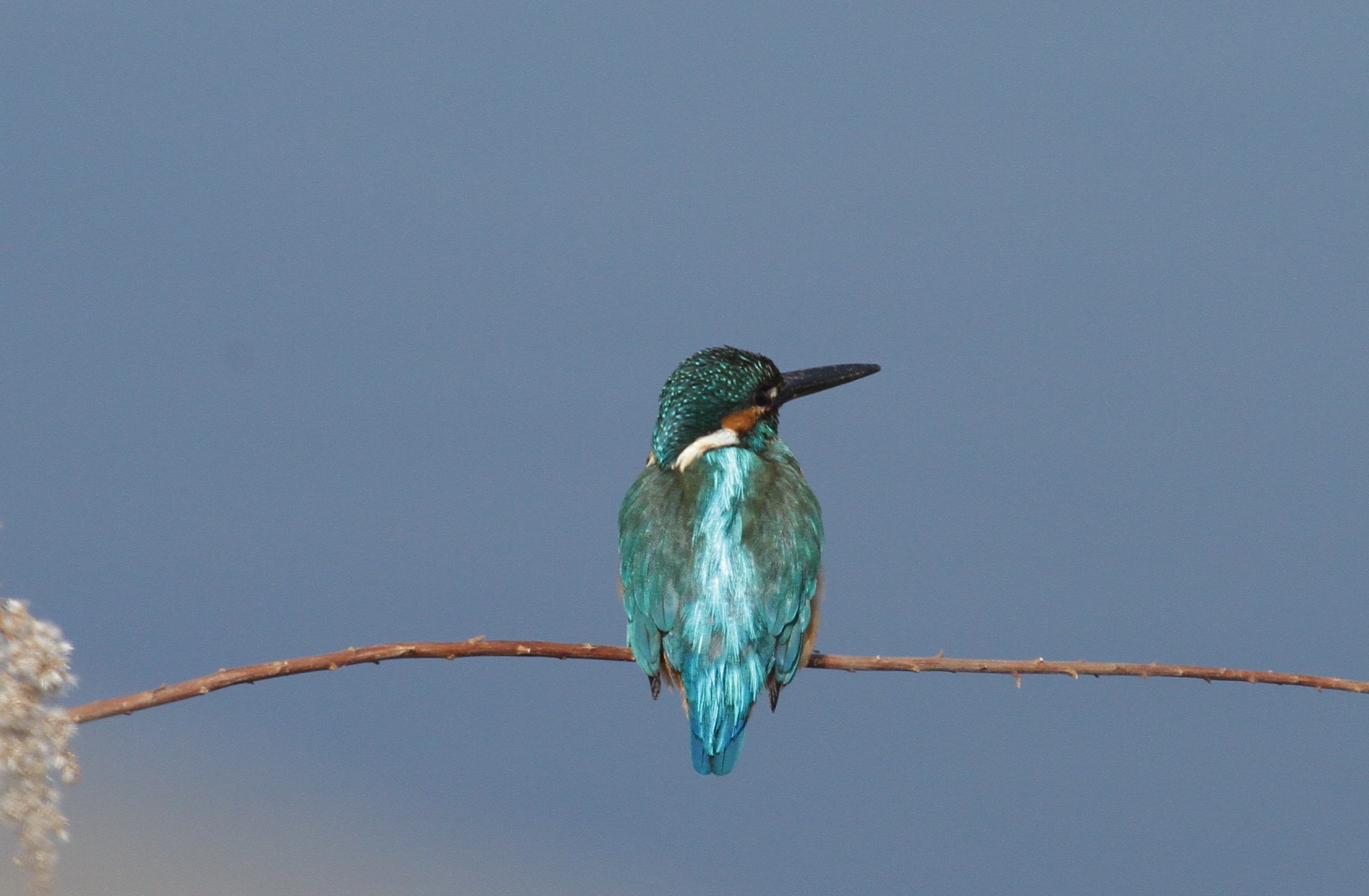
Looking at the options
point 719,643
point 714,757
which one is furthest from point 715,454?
point 714,757

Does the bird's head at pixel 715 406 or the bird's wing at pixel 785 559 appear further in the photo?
the bird's head at pixel 715 406

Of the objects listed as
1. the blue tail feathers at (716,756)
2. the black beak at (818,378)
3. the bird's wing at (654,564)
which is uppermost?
the black beak at (818,378)

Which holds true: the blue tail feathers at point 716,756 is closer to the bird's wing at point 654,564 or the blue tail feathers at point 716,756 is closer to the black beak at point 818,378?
the bird's wing at point 654,564

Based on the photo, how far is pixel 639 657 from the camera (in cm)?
293

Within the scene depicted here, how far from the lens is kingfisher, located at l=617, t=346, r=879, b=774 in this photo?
2.80 m

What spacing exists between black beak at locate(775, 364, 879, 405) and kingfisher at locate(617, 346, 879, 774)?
Answer: 28 cm

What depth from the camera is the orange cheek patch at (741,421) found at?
3.28 meters

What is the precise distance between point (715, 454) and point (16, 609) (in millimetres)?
1757

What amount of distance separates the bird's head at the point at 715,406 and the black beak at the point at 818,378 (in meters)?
0.08

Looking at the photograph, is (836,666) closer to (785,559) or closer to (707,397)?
(785,559)

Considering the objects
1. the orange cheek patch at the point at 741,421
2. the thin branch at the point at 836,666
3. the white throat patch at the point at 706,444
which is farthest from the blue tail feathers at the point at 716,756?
the orange cheek patch at the point at 741,421

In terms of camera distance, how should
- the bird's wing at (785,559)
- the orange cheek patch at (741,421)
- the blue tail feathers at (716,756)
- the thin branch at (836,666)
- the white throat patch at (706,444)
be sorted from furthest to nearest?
the orange cheek patch at (741,421), the white throat patch at (706,444), the bird's wing at (785,559), the blue tail feathers at (716,756), the thin branch at (836,666)

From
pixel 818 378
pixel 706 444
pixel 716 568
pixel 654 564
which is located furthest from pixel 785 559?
pixel 818 378

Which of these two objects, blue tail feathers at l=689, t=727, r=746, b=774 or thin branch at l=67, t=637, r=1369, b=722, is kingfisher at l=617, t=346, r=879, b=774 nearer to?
blue tail feathers at l=689, t=727, r=746, b=774
